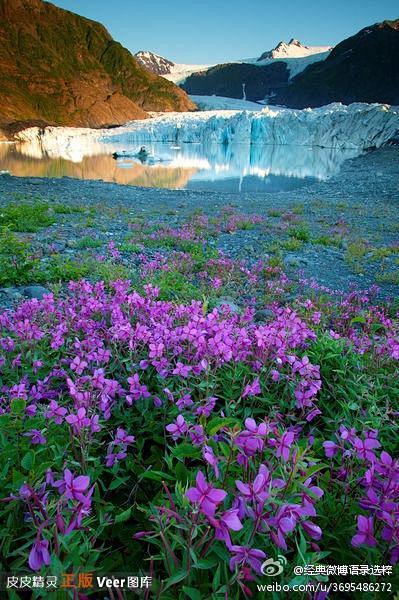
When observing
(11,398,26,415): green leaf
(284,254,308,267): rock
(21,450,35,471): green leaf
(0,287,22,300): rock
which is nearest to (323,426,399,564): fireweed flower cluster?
(21,450,35,471): green leaf

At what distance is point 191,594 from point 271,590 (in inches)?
10.4

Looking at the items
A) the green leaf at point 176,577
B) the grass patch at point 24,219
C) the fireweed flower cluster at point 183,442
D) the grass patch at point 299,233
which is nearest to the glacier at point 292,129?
the grass patch at point 299,233

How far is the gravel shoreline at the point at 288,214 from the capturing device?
948cm

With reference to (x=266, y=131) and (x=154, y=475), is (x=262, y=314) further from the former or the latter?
(x=266, y=131)

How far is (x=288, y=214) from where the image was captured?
16.6m

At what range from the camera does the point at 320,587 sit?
48.8 inches

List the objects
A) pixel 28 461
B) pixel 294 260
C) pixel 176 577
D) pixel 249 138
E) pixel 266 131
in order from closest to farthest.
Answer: pixel 176 577
pixel 28 461
pixel 294 260
pixel 266 131
pixel 249 138

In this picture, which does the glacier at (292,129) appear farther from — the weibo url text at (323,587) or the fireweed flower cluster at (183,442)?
the weibo url text at (323,587)

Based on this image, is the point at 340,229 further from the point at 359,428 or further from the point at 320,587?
the point at 320,587

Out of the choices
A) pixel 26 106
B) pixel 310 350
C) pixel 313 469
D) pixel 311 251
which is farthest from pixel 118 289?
pixel 26 106

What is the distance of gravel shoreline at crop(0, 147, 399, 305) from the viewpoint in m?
9.48

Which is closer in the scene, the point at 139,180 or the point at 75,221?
the point at 75,221

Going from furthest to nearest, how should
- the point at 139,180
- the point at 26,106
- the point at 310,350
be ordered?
the point at 26,106 → the point at 139,180 → the point at 310,350

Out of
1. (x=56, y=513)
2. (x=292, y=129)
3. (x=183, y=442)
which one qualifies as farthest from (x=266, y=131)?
(x=56, y=513)
